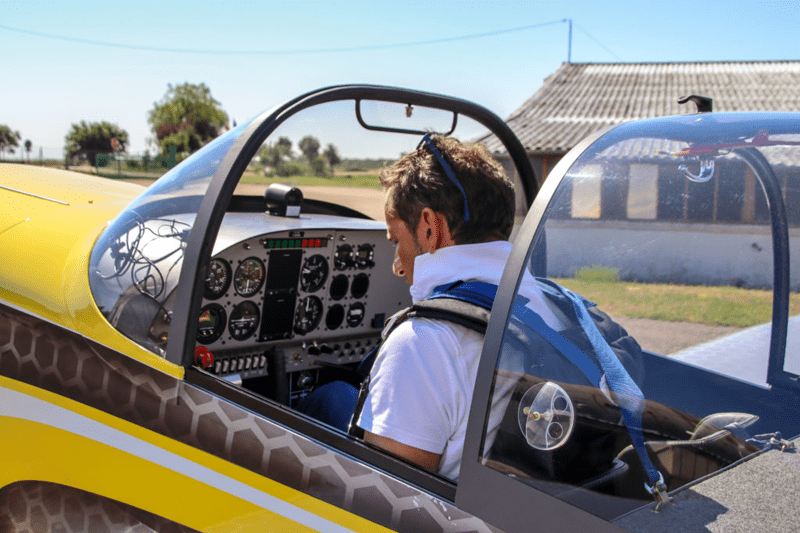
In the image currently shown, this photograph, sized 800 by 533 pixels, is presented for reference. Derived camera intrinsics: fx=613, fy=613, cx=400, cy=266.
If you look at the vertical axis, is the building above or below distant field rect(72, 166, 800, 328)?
above

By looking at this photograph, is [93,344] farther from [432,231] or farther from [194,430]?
[432,231]

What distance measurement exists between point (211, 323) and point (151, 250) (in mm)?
1100

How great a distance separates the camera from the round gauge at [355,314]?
357 cm

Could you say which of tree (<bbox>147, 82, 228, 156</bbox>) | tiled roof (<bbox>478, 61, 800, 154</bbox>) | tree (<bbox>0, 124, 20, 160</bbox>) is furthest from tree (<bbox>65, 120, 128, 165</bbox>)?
tiled roof (<bbox>478, 61, 800, 154</bbox>)

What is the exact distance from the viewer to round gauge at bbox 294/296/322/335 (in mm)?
3340

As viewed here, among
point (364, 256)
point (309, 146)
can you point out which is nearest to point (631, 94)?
point (364, 256)

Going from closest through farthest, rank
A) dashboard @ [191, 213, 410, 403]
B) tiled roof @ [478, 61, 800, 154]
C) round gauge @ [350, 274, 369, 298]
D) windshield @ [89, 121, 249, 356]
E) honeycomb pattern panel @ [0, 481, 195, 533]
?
honeycomb pattern panel @ [0, 481, 195, 533] < windshield @ [89, 121, 249, 356] < dashboard @ [191, 213, 410, 403] < round gauge @ [350, 274, 369, 298] < tiled roof @ [478, 61, 800, 154]

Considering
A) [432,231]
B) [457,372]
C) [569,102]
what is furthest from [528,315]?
[569,102]

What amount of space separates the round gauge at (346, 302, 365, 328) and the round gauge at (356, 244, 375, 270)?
229mm

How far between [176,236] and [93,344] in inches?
15.1

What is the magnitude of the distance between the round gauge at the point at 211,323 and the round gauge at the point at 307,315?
0.46 meters

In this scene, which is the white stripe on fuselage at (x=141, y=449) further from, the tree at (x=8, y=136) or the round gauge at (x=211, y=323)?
the tree at (x=8, y=136)

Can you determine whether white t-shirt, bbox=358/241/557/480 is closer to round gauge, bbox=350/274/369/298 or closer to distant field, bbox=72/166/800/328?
distant field, bbox=72/166/800/328

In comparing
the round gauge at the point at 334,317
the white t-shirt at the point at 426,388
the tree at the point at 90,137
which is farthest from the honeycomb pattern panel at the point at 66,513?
the tree at the point at 90,137
